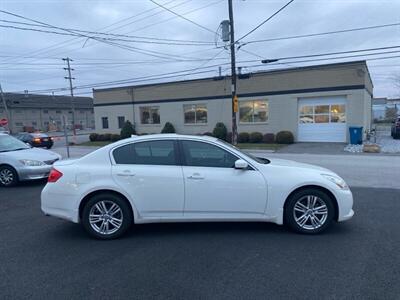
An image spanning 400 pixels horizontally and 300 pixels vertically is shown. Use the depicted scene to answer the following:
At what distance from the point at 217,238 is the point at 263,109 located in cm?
1975

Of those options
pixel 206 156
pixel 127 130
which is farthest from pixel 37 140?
pixel 206 156

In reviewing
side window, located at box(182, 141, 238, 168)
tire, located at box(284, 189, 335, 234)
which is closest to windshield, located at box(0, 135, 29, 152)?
side window, located at box(182, 141, 238, 168)

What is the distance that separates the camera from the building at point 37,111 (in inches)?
2419

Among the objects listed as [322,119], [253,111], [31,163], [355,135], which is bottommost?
[355,135]

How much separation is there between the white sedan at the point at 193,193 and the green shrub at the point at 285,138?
17.0 m

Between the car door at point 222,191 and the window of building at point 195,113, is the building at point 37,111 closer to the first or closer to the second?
the window of building at point 195,113

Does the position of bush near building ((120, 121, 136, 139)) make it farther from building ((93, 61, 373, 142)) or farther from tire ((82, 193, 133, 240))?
tire ((82, 193, 133, 240))

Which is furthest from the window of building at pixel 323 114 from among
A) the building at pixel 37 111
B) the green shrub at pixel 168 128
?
the building at pixel 37 111

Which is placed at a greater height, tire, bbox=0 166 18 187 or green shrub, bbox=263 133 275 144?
tire, bbox=0 166 18 187

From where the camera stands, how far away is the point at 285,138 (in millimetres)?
21078

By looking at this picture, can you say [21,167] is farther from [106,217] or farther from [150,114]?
[150,114]

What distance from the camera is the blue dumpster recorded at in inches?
737

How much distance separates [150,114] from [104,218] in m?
24.7

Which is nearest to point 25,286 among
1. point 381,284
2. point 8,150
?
point 381,284
